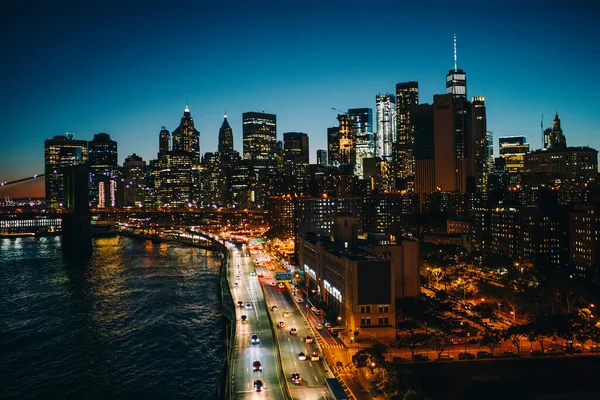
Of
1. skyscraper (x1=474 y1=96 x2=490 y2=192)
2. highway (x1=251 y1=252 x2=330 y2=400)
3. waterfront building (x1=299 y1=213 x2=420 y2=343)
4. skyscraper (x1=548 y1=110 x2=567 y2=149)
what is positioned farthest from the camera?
skyscraper (x1=548 y1=110 x2=567 y2=149)

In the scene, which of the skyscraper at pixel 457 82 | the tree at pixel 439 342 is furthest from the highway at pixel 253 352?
the skyscraper at pixel 457 82

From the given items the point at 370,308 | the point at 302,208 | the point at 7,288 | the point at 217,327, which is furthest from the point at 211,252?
the point at 370,308

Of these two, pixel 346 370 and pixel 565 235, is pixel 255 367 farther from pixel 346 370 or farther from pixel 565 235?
pixel 565 235

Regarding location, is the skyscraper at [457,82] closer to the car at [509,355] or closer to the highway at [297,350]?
the highway at [297,350]

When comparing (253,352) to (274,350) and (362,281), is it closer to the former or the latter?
(274,350)

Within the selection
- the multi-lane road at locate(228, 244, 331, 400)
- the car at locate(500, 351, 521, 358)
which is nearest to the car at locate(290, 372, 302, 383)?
the multi-lane road at locate(228, 244, 331, 400)

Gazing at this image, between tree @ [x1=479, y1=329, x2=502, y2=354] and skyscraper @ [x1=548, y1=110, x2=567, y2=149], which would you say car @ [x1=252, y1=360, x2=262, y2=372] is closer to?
tree @ [x1=479, y1=329, x2=502, y2=354]
